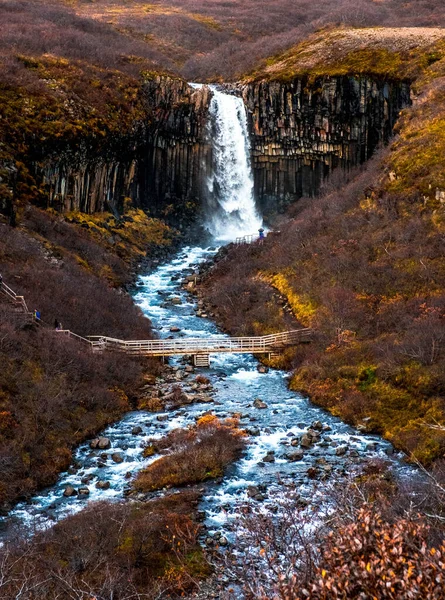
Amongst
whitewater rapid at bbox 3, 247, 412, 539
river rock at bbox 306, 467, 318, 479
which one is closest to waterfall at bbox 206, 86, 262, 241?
whitewater rapid at bbox 3, 247, 412, 539

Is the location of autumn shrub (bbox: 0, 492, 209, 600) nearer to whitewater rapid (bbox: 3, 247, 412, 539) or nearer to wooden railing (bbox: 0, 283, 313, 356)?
whitewater rapid (bbox: 3, 247, 412, 539)

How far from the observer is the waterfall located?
73.4 m

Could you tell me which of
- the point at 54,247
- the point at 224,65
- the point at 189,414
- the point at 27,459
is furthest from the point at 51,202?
the point at 224,65

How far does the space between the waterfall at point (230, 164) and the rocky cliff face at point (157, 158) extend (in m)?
1.28

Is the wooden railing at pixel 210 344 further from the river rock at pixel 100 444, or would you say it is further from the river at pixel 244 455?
the river rock at pixel 100 444

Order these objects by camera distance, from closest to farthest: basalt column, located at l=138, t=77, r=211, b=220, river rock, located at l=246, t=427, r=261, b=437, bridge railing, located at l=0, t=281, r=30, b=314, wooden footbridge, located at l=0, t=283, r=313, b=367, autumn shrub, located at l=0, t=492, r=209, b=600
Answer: autumn shrub, located at l=0, t=492, r=209, b=600 < river rock, located at l=246, t=427, r=261, b=437 < bridge railing, located at l=0, t=281, r=30, b=314 < wooden footbridge, located at l=0, t=283, r=313, b=367 < basalt column, located at l=138, t=77, r=211, b=220

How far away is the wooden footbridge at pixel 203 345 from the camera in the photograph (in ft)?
132

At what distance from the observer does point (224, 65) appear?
298 feet

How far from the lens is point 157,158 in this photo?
72.2 metres

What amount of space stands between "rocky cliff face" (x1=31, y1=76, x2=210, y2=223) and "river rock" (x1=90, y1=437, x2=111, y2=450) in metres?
35.7

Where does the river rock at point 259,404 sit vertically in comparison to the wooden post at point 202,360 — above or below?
below

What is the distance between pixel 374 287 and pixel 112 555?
88.0ft

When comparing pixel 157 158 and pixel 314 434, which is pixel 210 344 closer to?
pixel 314 434

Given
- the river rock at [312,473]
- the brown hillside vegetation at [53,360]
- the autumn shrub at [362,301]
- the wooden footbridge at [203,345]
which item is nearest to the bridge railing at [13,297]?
the brown hillside vegetation at [53,360]
